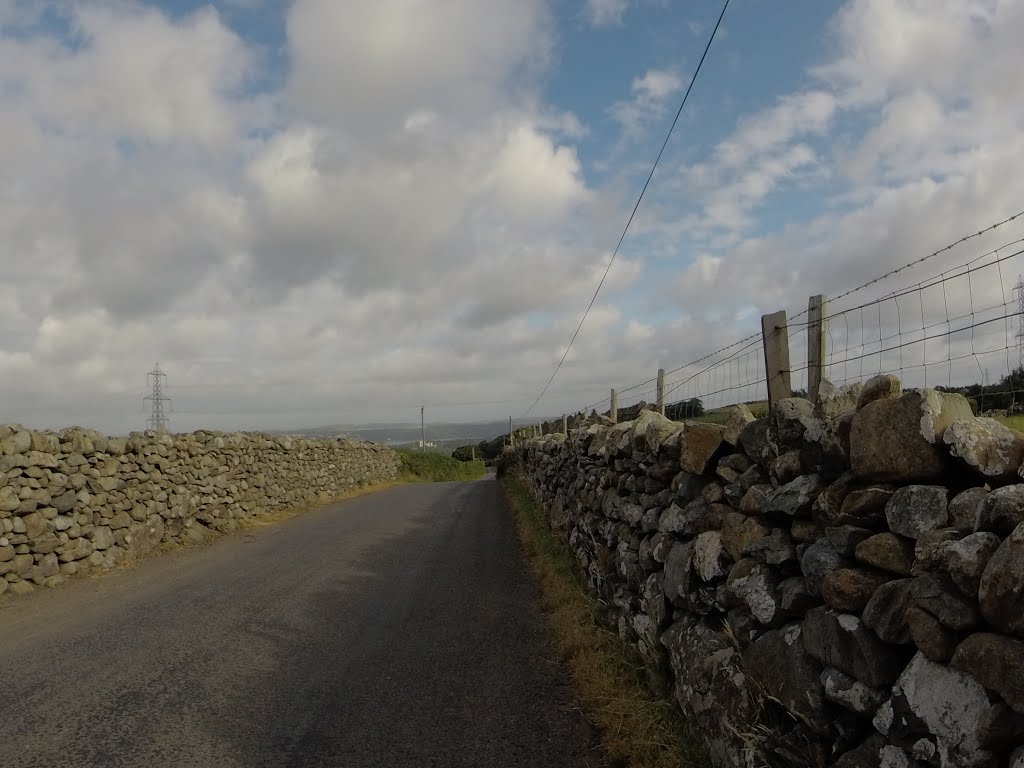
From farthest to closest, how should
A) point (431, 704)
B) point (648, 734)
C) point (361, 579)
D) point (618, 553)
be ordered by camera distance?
point (361, 579), point (618, 553), point (431, 704), point (648, 734)

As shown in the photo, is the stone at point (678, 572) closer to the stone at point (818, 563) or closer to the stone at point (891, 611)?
the stone at point (818, 563)

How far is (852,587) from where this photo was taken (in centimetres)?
283

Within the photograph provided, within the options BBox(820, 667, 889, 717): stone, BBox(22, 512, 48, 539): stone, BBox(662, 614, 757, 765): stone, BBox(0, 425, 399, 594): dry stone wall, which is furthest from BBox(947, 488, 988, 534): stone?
BBox(22, 512, 48, 539): stone

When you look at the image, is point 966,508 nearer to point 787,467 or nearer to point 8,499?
point 787,467

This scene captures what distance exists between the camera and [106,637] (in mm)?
7078

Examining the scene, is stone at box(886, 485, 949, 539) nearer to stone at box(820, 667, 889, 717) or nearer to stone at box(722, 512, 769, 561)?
stone at box(820, 667, 889, 717)

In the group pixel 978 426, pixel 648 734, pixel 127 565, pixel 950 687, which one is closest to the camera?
pixel 950 687

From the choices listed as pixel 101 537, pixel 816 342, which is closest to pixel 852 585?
pixel 816 342

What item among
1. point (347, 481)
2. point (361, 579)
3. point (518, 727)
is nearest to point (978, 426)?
point (518, 727)

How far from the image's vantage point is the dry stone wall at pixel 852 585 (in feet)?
7.45

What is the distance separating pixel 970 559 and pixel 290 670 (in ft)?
17.5

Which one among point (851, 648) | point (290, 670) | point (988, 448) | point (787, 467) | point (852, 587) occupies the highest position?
point (988, 448)

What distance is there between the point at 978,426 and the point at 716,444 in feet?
6.73

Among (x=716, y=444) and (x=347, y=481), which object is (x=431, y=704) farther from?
(x=347, y=481)
